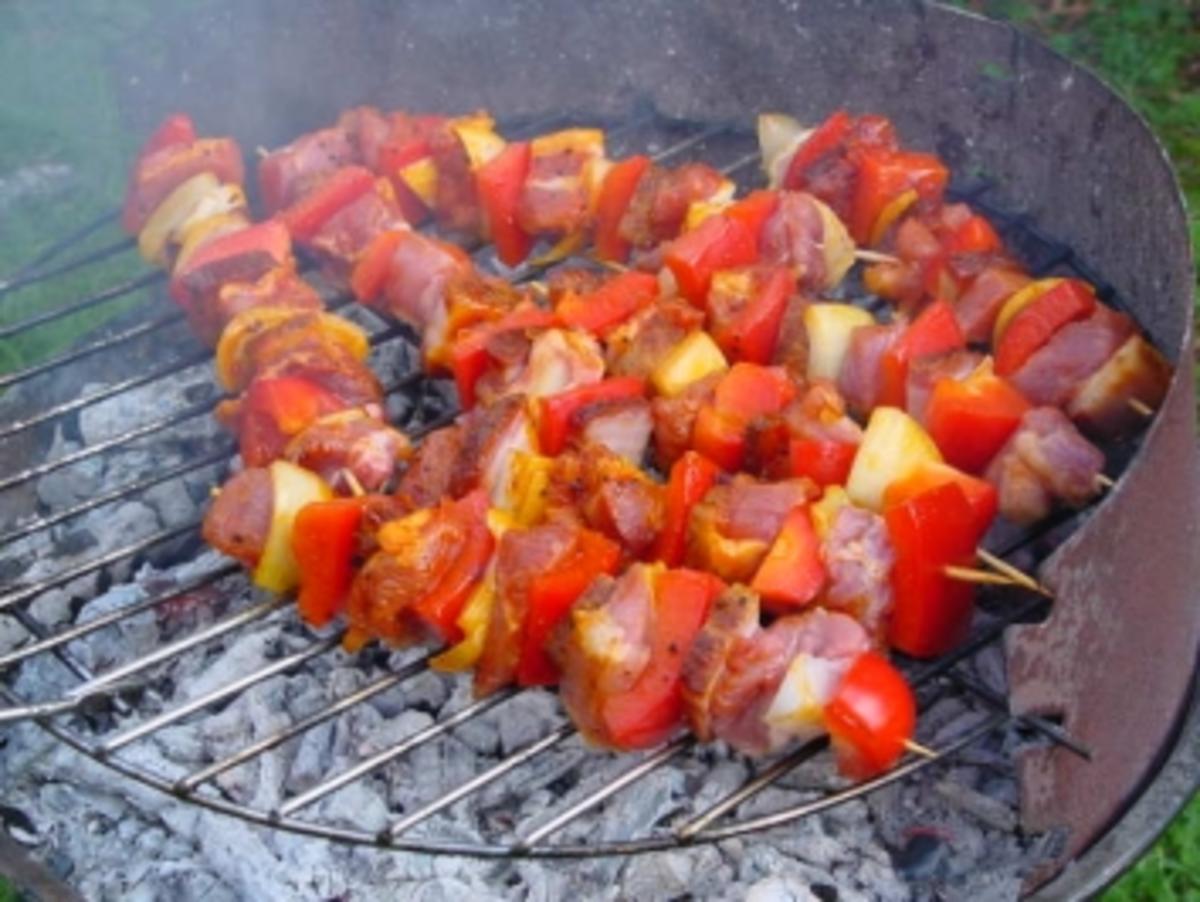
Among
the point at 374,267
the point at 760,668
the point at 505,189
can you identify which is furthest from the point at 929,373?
the point at 374,267

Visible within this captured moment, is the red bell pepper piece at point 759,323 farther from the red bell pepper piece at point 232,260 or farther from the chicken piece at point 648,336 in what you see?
the red bell pepper piece at point 232,260

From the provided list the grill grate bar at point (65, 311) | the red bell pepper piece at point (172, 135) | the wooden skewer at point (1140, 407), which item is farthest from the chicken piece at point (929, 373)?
the red bell pepper piece at point (172, 135)

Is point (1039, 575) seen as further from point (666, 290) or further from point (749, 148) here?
point (749, 148)

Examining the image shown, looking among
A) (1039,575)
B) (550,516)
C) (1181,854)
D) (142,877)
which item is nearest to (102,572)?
(142,877)

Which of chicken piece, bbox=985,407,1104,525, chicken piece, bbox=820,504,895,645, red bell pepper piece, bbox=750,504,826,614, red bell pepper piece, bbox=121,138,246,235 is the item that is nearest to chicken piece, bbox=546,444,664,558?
red bell pepper piece, bbox=750,504,826,614

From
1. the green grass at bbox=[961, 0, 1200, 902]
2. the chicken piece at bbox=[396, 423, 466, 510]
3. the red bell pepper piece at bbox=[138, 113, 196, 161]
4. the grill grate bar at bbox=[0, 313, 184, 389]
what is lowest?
the green grass at bbox=[961, 0, 1200, 902]

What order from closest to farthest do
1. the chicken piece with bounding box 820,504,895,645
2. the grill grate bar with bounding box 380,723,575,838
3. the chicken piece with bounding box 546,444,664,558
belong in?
the grill grate bar with bounding box 380,723,575,838 → the chicken piece with bounding box 820,504,895,645 → the chicken piece with bounding box 546,444,664,558

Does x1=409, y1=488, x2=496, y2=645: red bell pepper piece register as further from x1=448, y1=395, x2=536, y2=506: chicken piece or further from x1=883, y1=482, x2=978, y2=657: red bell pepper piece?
x1=883, y1=482, x2=978, y2=657: red bell pepper piece

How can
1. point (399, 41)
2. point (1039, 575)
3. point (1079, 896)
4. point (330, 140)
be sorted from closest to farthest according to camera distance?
point (1039, 575) < point (1079, 896) < point (330, 140) < point (399, 41)
